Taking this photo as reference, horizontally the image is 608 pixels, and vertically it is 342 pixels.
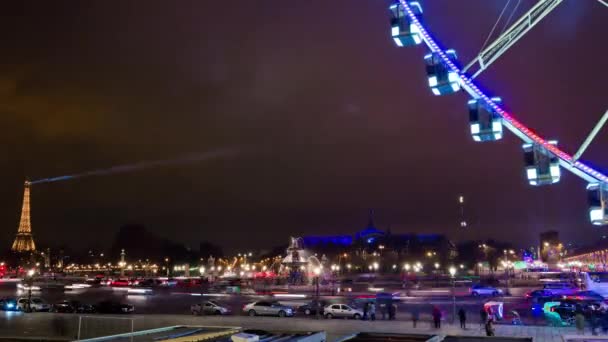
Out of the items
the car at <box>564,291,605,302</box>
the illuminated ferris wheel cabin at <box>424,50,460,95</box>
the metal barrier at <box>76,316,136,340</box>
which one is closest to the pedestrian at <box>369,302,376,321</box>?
the metal barrier at <box>76,316,136,340</box>

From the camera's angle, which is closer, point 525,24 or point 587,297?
point 525,24

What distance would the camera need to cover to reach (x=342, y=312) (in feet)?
143

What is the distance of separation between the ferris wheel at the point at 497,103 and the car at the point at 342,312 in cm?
2635

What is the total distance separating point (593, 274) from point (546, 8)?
62.5m

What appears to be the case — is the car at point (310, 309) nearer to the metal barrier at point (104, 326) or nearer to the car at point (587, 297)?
the metal barrier at point (104, 326)

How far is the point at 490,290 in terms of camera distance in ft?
211

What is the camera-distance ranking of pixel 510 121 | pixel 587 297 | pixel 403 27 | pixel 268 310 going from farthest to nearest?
pixel 587 297, pixel 268 310, pixel 403 27, pixel 510 121

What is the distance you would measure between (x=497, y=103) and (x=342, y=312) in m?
28.0

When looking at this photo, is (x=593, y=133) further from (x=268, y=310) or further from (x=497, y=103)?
(x=268, y=310)

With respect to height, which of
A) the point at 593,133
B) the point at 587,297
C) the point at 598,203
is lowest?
the point at 587,297

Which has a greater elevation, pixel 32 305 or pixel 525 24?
pixel 525 24

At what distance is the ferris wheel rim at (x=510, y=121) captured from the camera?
17.8 meters

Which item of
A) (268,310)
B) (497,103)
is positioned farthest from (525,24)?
(268,310)

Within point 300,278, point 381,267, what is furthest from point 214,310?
point 381,267
